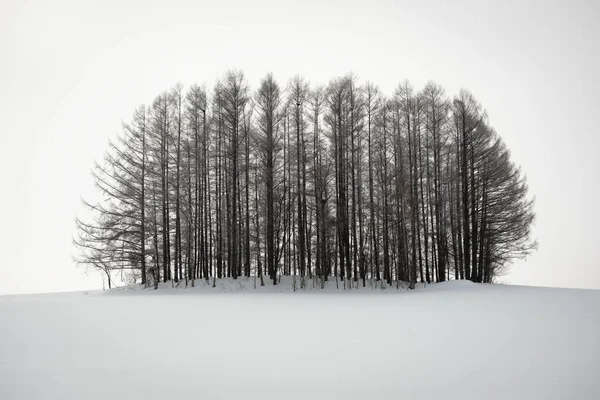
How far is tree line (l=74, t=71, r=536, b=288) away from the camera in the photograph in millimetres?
17969

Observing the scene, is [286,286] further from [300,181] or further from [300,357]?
[300,357]

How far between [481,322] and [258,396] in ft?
15.6

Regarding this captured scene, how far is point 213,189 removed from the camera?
21109 millimetres

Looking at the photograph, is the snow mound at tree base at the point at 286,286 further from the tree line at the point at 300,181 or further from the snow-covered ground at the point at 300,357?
the snow-covered ground at the point at 300,357

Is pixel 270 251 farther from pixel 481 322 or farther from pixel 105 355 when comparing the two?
pixel 105 355

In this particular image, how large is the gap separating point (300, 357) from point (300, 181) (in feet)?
51.1

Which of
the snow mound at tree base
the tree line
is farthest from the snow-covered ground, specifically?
the tree line

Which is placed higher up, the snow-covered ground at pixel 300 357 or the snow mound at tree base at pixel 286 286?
the snow-covered ground at pixel 300 357

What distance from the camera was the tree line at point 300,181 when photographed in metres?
18.0

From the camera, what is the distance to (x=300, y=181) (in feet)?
63.0

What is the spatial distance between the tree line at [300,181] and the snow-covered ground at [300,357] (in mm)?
11334

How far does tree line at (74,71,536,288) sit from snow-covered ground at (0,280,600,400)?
1133 cm

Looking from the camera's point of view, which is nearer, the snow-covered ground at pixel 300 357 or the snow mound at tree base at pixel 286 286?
the snow-covered ground at pixel 300 357

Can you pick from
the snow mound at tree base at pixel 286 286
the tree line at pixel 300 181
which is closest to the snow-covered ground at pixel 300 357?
the snow mound at tree base at pixel 286 286
